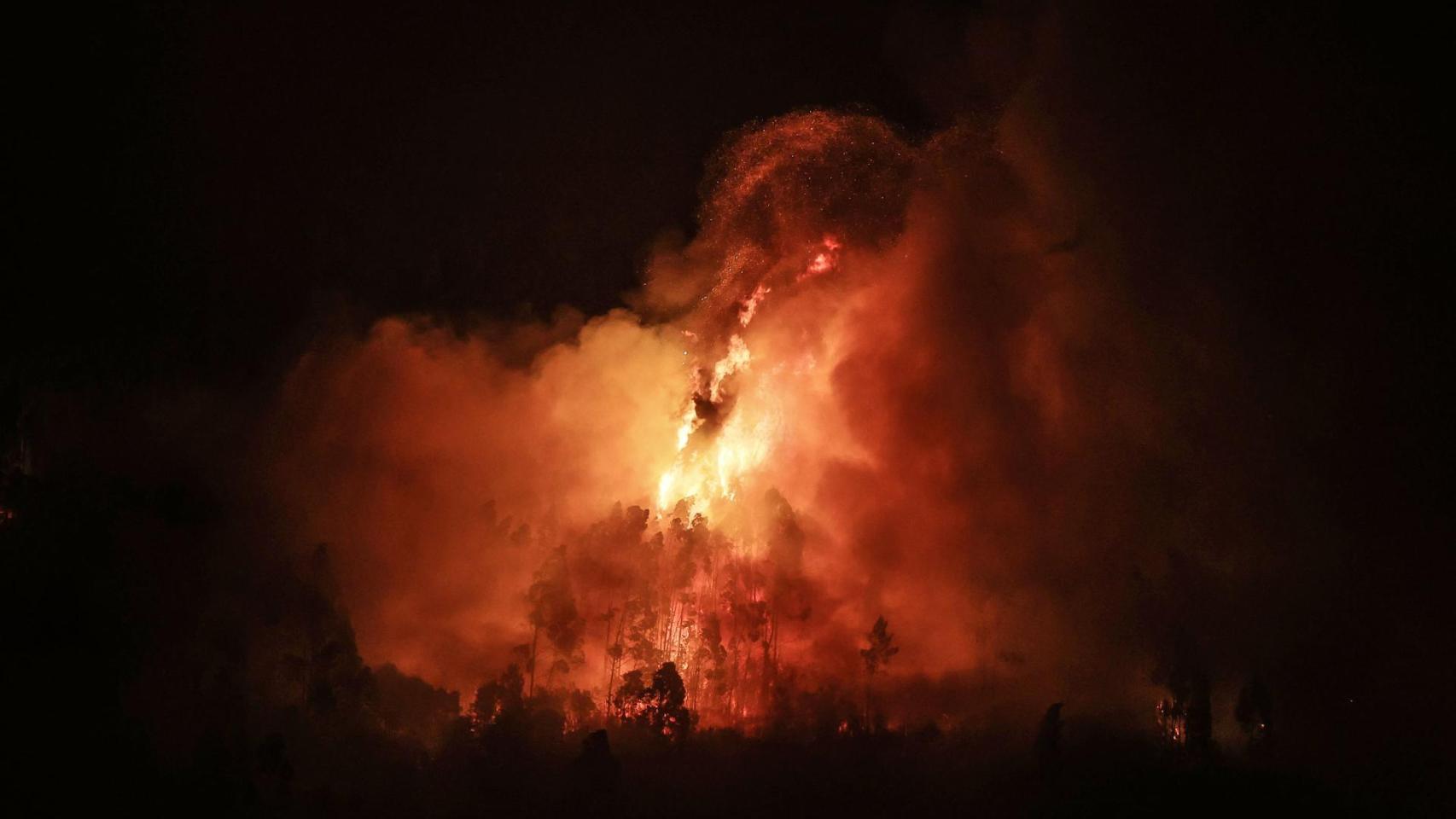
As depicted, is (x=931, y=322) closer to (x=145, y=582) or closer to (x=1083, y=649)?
(x=1083, y=649)

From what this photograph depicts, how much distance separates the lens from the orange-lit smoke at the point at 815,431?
3434 cm

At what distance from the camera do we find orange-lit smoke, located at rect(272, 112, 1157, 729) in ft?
113

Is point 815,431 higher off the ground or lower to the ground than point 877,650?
higher

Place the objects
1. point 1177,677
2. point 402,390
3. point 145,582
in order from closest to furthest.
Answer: point 145,582
point 1177,677
point 402,390

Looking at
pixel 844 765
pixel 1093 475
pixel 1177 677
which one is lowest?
pixel 844 765

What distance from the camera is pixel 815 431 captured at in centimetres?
3662

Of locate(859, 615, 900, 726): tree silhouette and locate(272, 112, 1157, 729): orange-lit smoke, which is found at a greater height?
locate(272, 112, 1157, 729): orange-lit smoke

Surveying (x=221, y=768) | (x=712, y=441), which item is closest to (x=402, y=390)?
(x=712, y=441)

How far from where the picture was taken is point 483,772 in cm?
2578

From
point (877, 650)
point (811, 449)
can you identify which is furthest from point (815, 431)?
point (877, 650)

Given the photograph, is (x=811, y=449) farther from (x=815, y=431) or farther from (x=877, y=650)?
(x=877, y=650)

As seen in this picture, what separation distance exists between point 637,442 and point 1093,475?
13933 mm

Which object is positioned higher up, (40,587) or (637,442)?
(637,442)

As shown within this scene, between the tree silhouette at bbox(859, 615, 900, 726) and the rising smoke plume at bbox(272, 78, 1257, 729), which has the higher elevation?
the rising smoke plume at bbox(272, 78, 1257, 729)
